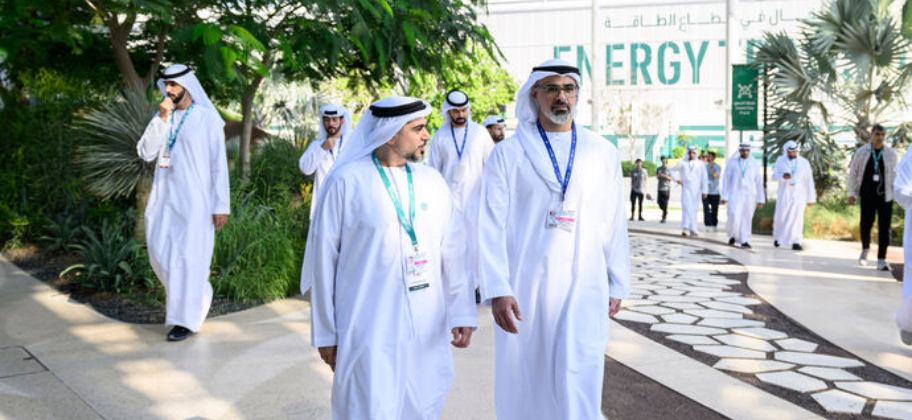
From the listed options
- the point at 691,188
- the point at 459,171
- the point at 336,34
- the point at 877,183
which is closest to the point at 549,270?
the point at 459,171

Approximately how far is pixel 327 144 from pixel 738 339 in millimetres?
4415

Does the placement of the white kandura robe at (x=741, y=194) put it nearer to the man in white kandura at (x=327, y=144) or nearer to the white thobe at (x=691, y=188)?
the white thobe at (x=691, y=188)

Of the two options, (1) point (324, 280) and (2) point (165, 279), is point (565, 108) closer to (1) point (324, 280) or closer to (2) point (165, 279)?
(1) point (324, 280)

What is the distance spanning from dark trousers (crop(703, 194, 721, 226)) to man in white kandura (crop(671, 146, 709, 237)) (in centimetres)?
13

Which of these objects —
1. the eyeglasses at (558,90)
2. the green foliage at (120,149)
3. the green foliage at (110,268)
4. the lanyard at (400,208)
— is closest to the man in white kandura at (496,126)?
the green foliage at (120,149)

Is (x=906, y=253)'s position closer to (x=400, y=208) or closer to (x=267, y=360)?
(x=400, y=208)

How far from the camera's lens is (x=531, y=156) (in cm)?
380

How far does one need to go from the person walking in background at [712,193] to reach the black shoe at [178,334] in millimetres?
14157

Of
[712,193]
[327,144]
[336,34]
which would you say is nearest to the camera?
[327,144]

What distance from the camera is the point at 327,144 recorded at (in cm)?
820

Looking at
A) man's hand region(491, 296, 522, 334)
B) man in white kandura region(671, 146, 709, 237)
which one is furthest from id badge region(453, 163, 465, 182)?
man in white kandura region(671, 146, 709, 237)

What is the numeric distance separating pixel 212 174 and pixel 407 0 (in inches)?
142

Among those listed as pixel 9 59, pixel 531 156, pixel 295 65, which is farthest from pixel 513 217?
pixel 9 59

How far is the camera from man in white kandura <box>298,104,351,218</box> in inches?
324
